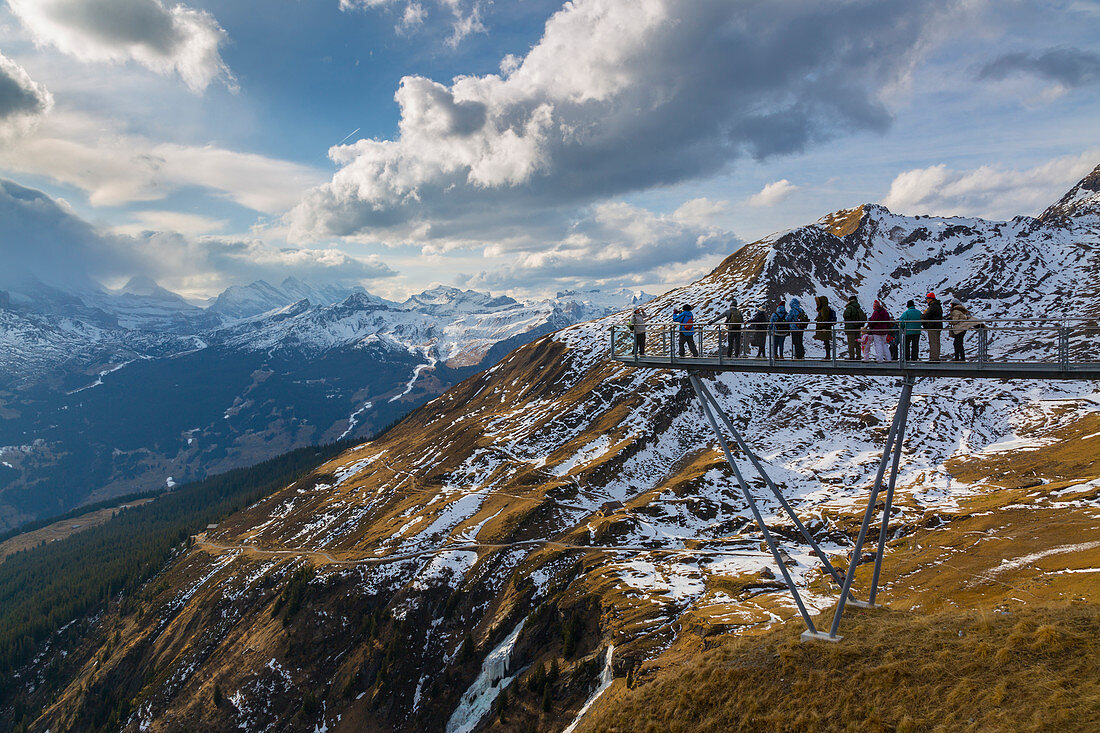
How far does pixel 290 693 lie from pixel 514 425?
108m

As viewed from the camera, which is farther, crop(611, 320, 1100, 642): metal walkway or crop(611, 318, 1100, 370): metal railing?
crop(611, 318, 1100, 370): metal railing

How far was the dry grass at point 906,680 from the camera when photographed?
1798 centimetres

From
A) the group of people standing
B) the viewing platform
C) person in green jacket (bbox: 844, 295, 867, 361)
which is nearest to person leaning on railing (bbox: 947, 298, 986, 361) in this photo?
the group of people standing

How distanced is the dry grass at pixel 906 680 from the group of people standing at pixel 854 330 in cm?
1173

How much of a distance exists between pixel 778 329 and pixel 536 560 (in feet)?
299

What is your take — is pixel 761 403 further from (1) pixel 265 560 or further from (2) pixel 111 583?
(2) pixel 111 583

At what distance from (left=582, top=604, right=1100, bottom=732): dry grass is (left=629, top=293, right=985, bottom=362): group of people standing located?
11728 mm

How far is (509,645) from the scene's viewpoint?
8675 cm

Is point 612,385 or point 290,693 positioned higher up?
point 612,385

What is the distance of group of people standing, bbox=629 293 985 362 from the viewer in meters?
22.2

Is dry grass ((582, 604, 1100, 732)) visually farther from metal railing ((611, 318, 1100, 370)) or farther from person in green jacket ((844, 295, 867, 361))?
person in green jacket ((844, 295, 867, 361))

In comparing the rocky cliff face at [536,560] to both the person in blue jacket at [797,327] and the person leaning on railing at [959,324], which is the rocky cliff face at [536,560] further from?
the person leaning on railing at [959,324]

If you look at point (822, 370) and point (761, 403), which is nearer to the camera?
point (822, 370)

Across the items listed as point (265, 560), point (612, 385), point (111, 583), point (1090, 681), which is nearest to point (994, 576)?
point (1090, 681)
